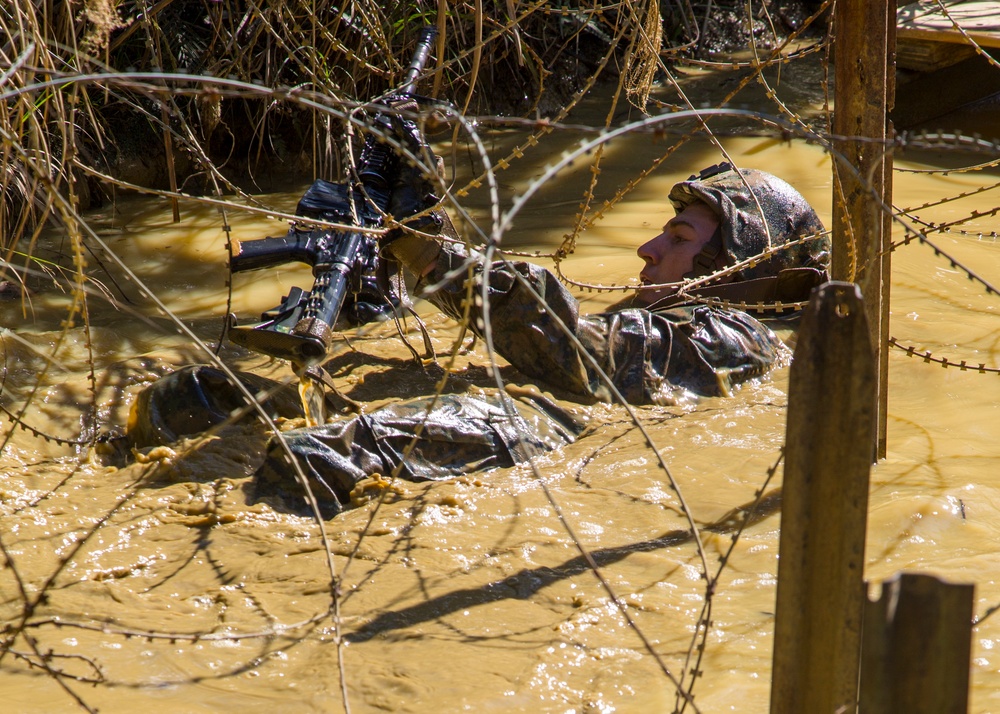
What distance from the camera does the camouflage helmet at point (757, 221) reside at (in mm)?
3547

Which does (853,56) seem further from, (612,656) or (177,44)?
(177,44)

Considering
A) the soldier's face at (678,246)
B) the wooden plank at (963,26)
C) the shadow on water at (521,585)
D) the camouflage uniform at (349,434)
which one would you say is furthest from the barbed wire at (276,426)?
the wooden plank at (963,26)

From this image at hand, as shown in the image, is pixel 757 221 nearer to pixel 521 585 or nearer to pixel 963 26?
pixel 521 585

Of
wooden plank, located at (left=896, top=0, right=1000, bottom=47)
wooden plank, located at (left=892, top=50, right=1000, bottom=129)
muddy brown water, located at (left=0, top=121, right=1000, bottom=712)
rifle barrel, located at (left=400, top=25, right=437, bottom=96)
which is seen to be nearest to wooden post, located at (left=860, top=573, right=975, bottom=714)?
muddy brown water, located at (left=0, top=121, right=1000, bottom=712)

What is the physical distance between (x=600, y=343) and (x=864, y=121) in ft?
3.78

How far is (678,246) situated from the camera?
3666mm

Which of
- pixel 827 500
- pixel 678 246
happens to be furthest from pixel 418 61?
pixel 827 500

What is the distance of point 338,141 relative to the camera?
16.7 ft

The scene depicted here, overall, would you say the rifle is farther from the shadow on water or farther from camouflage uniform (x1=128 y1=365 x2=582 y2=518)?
the shadow on water

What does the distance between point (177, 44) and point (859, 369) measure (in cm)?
502

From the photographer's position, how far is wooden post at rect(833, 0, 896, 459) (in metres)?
2.32

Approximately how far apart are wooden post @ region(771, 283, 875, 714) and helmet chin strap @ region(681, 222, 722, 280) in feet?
8.39

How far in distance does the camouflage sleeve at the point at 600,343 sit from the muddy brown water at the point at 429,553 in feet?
0.32

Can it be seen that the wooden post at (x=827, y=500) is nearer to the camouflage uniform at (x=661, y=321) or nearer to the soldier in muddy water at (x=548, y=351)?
the soldier in muddy water at (x=548, y=351)
